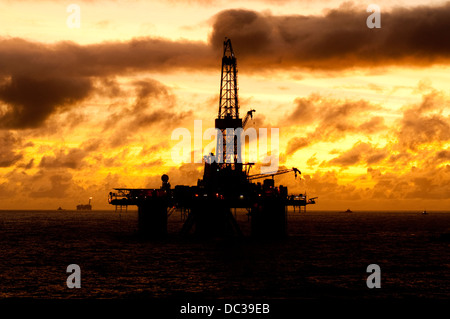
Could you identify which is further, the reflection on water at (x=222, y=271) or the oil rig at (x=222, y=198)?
the oil rig at (x=222, y=198)

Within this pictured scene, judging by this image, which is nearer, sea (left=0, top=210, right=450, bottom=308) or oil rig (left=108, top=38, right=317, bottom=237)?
sea (left=0, top=210, right=450, bottom=308)

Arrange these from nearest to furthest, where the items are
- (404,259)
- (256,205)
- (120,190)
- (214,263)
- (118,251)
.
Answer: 1. (214,263)
2. (404,259)
3. (118,251)
4. (256,205)
5. (120,190)

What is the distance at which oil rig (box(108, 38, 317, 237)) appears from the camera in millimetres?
87750

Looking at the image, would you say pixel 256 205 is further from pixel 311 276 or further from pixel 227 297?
pixel 227 297

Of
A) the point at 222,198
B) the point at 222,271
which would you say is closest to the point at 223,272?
the point at 222,271

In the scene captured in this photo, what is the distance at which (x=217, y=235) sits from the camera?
9650 cm

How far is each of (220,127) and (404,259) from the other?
42.5 m

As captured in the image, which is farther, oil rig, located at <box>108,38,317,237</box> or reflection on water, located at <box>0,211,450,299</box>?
oil rig, located at <box>108,38,317,237</box>

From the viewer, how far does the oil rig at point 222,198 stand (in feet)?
288
